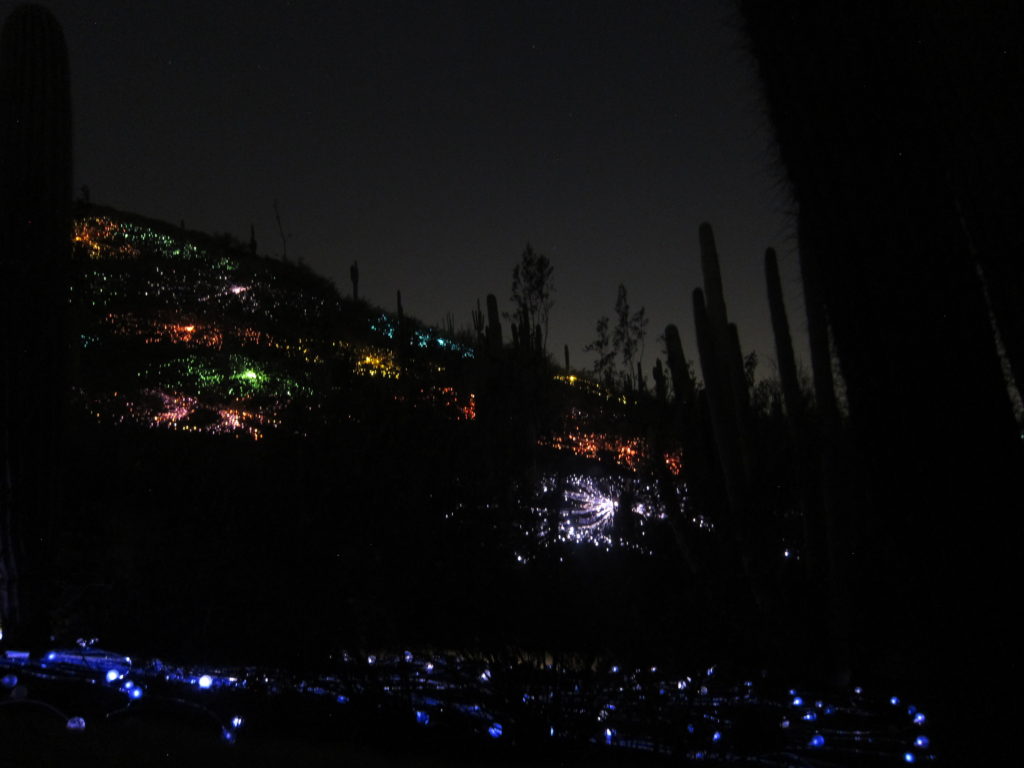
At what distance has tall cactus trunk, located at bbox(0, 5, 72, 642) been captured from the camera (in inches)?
316

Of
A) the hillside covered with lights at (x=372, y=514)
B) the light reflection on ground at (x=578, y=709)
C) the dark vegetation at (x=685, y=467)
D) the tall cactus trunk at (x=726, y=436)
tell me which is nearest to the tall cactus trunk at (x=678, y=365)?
the dark vegetation at (x=685, y=467)

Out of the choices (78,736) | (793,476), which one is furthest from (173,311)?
(78,736)

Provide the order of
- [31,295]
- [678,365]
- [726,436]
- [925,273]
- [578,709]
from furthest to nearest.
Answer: [678,365], [726,436], [31,295], [578,709], [925,273]

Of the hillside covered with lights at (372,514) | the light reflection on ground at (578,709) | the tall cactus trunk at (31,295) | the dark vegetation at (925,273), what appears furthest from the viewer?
the tall cactus trunk at (31,295)

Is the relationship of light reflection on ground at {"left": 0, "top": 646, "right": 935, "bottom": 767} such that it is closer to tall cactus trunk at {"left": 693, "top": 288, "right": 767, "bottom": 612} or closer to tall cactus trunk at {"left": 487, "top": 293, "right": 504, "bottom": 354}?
tall cactus trunk at {"left": 693, "top": 288, "right": 767, "bottom": 612}

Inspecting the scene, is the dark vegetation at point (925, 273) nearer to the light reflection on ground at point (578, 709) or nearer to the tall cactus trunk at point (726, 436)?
the light reflection on ground at point (578, 709)

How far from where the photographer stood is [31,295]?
27.7 ft

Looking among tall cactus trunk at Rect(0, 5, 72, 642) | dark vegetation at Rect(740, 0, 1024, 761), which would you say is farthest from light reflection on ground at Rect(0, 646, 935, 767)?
tall cactus trunk at Rect(0, 5, 72, 642)

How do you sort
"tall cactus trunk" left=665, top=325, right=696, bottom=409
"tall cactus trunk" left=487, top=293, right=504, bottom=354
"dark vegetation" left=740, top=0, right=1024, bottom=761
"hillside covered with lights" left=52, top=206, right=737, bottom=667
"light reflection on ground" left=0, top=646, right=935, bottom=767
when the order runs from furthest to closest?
"tall cactus trunk" left=487, top=293, right=504, bottom=354
"tall cactus trunk" left=665, top=325, right=696, bottom=409
"hillside covered with lights" left=52, top=206, right=737, bottom=667
"light reflection on ground" left=0, top=646, right=935, bottom=767
"dark vegetation" left=740, top=0, right=1024, bottom=761

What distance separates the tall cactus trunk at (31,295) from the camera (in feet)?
26.3

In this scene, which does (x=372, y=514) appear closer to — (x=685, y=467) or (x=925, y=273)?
(x=925, y=273)

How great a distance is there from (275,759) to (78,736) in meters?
1.16

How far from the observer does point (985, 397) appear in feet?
10.9

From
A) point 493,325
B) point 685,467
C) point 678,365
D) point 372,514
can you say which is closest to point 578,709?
point 372,514
